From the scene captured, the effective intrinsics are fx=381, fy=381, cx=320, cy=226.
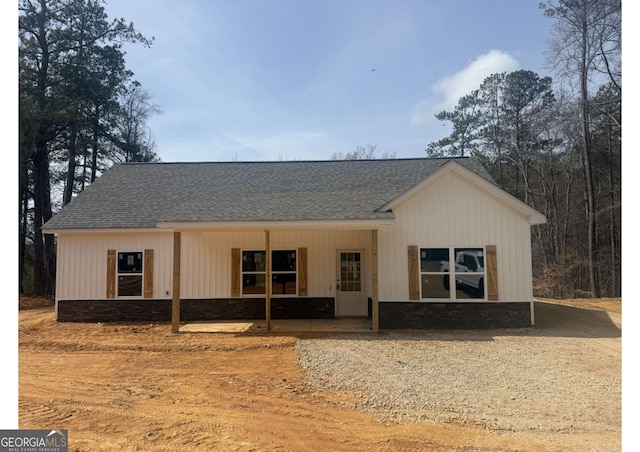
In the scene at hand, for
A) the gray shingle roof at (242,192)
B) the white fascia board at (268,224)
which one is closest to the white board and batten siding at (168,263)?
the gray shingle roof at (242,192)

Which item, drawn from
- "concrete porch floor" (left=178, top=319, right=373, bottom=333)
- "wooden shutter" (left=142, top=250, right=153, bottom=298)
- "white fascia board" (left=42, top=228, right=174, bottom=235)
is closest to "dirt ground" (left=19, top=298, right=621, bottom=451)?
"concrete porch floor" (left=178, top=319, right=373, bottom=333)

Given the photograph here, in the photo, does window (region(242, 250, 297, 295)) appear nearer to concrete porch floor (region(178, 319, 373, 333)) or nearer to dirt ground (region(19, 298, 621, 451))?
concrete porch floor (region(178, 319, 373, 333))

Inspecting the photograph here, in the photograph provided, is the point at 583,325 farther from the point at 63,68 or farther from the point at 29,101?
the point at 63,68

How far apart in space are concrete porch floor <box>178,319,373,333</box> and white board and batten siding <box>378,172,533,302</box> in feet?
4.08

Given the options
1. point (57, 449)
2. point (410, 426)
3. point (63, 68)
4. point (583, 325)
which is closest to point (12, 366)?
point (57, 449)

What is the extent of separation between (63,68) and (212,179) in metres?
13.8

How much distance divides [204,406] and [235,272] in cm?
636

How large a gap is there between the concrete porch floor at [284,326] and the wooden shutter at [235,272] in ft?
3.01

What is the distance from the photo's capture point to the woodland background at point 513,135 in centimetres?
1916

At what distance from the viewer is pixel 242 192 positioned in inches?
487

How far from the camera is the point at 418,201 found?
409 inches

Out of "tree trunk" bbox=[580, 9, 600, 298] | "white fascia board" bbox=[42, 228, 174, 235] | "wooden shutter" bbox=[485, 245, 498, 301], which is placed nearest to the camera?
"wooden shutter" bbox=[485, 245, 498, 301]

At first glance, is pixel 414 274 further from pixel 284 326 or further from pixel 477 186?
pixel 284 326

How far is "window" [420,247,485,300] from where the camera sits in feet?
33.4
